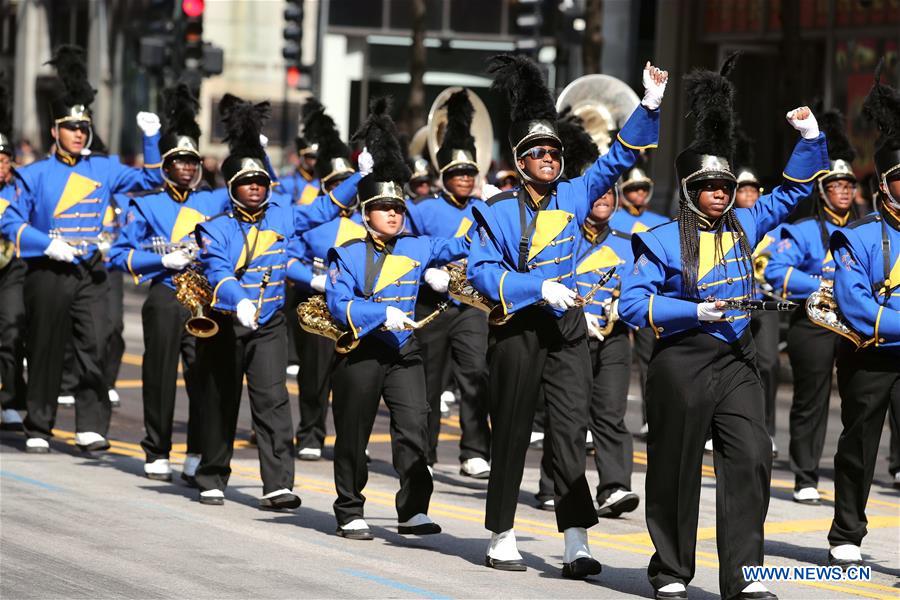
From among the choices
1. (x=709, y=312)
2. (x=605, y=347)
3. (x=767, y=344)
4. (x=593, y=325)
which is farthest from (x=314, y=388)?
(x=709, y=312)

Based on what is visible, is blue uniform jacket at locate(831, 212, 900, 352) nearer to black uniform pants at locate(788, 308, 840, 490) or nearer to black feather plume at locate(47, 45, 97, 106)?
black uniform pants at locate(788, 308, 840, 490)

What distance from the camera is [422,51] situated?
95.7 ft

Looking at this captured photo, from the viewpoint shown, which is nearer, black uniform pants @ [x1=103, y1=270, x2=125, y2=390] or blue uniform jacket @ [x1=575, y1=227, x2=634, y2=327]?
blue uniform jacket @ [x1=575, y1=227, x2=634, y2=327]

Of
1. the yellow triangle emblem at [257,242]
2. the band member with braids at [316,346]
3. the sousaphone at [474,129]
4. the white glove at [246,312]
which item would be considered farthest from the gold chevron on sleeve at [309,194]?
the white glove at [246,312]

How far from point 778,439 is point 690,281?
7.55m

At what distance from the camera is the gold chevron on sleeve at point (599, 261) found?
39.7ft

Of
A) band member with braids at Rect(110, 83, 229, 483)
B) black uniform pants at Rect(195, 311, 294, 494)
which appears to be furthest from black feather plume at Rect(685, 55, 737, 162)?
band member with braids at Rect(110, 83, 229, 483)

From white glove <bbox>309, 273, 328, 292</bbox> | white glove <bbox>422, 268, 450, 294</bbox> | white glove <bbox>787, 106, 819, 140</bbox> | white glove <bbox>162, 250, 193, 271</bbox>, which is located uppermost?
white glove <bbox>787, 106, 819, 140</bbox>

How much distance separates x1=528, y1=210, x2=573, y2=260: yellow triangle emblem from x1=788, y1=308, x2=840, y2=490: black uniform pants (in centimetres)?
353

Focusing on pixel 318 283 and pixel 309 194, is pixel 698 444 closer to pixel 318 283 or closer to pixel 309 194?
pixel 318 283

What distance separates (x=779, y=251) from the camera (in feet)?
41.9

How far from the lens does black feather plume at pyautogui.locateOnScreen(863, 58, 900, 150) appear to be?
372 inches

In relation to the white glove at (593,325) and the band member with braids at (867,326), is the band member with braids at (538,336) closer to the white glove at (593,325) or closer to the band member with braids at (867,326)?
the white glove at (593,325)

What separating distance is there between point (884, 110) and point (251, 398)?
4182 mm
